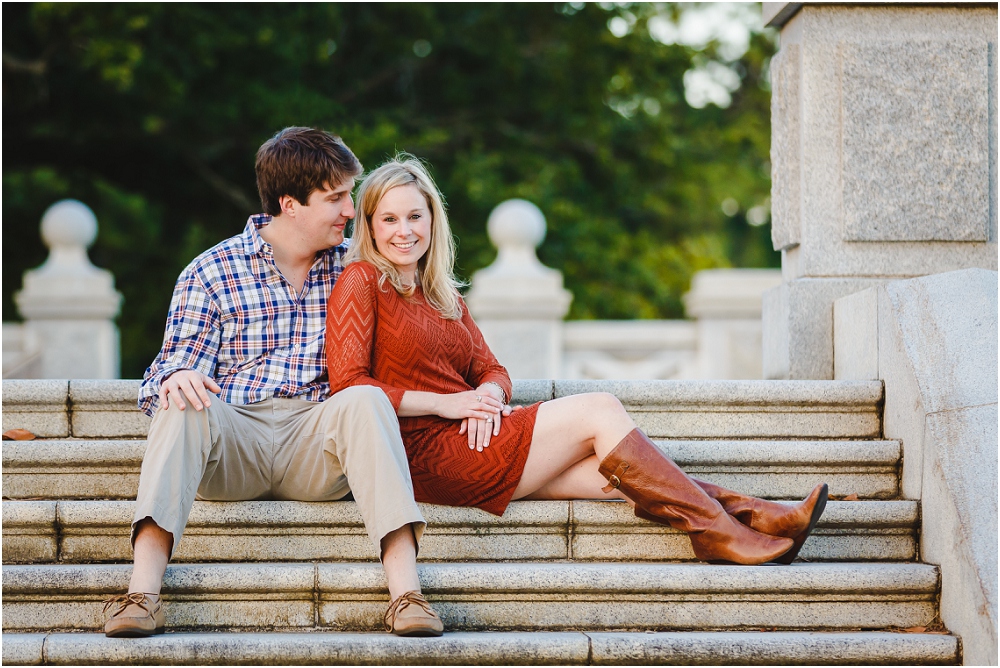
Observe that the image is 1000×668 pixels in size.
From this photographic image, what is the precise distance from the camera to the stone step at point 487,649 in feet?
10.8

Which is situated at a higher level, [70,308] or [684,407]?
[70,308]

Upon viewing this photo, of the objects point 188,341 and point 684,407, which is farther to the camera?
point 684,407

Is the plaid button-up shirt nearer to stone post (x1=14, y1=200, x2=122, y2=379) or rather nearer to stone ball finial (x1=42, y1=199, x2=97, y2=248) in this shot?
stone post (x1=14, y1=200, x2=122, y2=379)

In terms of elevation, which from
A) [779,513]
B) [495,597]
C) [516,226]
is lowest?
[495,597]

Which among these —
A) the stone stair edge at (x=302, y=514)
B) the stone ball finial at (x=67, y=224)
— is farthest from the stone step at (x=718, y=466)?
the stone ball finial at (x=67, y=224)

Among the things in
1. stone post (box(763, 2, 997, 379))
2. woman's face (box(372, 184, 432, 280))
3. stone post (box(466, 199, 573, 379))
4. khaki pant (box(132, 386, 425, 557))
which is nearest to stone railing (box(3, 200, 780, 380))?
stone post (box(466, 199, 573, 379))

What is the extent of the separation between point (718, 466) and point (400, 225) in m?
1.48

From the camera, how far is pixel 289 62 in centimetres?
1189

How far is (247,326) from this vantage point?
397cm

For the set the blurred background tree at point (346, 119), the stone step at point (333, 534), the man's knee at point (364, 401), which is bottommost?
the stone step at point (333, 534)

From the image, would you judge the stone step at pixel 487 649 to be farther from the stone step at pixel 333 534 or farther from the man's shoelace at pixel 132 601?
the stone step at pixel 333 534

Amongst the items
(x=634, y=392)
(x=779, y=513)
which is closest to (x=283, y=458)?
(x=634, y=392)

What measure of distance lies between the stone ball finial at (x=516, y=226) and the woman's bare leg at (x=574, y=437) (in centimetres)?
510

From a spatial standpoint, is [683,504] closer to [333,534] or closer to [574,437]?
[574,437]
